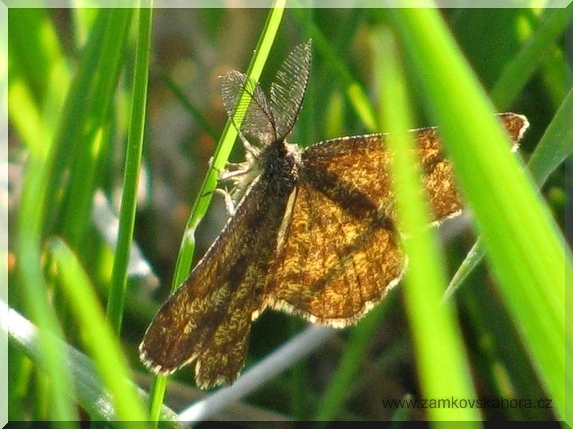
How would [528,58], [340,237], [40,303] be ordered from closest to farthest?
[40,303] → [340,237] → [528,58]

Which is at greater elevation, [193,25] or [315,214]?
[193,25]

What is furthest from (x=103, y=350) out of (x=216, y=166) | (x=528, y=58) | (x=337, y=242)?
(x=528, y=58)

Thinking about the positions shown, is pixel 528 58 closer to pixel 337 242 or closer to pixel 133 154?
pixel 337 242

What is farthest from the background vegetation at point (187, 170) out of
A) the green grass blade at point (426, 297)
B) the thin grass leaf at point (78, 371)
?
the green grass blade at point (426, 297)

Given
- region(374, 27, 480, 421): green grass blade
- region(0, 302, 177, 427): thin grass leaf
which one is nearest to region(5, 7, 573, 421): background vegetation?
region(0, 302, 177, 427): thin grass leaf

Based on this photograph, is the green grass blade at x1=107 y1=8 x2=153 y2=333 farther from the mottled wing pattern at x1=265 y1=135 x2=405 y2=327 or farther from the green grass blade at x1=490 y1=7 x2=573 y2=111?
the green grass blade at x1=490 y1=7 x2=573 y2=111

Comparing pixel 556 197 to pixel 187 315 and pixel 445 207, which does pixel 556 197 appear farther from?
pixel 187 315

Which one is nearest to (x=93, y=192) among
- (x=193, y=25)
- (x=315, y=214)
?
(x=315, y=214)

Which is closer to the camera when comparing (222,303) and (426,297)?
(426,297)
